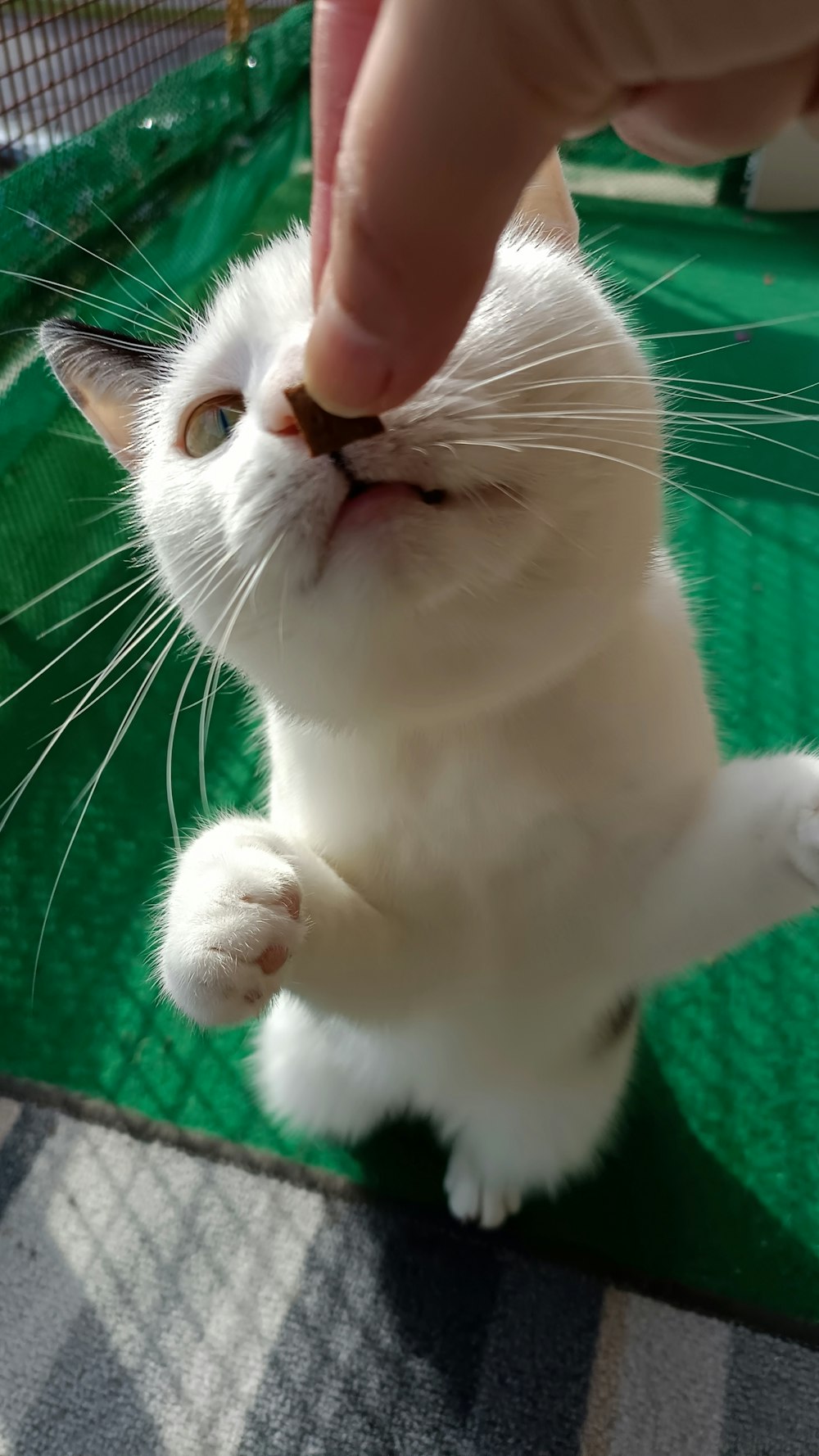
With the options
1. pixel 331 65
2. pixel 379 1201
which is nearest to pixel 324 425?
pixel 331 65

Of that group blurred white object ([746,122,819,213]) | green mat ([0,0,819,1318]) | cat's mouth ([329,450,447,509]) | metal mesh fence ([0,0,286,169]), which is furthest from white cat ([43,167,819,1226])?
blurred white object ([746,122,819,213])

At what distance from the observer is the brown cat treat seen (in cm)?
41

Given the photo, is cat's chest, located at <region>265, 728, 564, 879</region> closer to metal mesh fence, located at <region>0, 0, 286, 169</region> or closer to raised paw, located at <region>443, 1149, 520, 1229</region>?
raised paw, located at <region>443, 1149, 520, 1229</region>

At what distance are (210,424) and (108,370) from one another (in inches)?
9.4

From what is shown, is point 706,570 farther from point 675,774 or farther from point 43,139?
point 43,139

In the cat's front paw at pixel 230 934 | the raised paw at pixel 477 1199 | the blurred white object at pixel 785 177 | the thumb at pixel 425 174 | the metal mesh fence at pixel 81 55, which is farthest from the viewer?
the blurred white object at pixel 785 177

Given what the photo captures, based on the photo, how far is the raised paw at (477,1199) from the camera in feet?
3.09

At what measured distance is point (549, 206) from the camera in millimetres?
750

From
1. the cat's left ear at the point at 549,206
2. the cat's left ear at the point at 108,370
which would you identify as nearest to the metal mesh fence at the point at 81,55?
the cat's left ear at the point at 108,370

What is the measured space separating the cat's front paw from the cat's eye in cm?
26

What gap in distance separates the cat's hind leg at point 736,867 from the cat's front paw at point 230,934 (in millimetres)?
264

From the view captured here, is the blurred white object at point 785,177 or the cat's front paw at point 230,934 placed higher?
the blurred white object at point 785,177

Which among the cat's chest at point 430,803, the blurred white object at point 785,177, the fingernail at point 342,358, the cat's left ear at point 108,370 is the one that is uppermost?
the cat's left ear at point 108,370

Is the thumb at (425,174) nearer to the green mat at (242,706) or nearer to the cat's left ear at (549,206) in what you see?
the green mat at (242,706)
